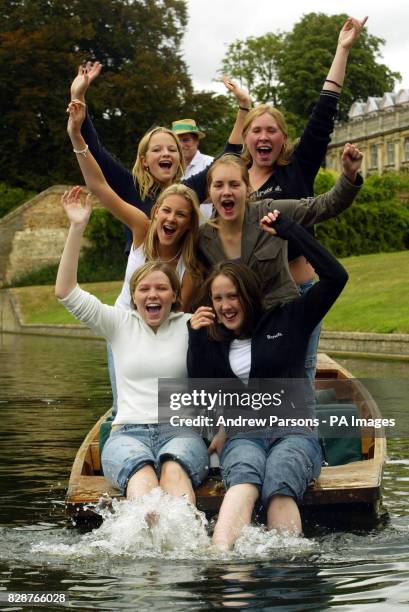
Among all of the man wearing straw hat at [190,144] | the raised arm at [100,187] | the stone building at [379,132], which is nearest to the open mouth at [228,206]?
the raised arm at [100,187]

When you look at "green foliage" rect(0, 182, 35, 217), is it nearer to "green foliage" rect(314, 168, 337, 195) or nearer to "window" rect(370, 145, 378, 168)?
"green foliage" rect(314, 168, 337, 195)

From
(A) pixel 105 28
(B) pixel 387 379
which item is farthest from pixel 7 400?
(A) pixel 105 28

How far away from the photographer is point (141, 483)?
5906mm

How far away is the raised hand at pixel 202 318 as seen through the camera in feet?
19.7

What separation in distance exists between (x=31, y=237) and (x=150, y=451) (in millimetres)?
38358

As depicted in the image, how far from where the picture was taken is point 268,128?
6.61m

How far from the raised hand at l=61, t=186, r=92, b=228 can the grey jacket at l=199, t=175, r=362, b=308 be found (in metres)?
0.61

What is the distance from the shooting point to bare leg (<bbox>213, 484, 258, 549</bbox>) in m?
5.58

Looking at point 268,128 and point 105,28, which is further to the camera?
point 105,28

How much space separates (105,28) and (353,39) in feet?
130

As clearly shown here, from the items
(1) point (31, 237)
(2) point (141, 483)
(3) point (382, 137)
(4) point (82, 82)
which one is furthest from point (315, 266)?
(3) point (382, 137)

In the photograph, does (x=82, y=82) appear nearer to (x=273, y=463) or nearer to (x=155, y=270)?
(x=155, y=270)

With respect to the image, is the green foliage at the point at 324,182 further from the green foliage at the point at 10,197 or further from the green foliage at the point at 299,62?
the green foliage at the point at 299,62

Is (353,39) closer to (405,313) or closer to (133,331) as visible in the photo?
(133,331)
